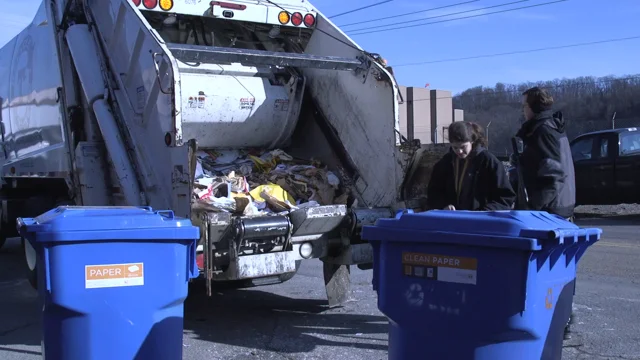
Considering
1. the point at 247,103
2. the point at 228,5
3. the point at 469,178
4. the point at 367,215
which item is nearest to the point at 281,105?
the point at 247,103

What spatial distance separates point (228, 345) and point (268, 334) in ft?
1.30

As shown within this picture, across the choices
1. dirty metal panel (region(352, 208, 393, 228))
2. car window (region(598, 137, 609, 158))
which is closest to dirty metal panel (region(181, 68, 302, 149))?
dirty metal panel (region(352, 208, 393, 228))

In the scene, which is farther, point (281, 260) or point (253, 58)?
point (253, 58)

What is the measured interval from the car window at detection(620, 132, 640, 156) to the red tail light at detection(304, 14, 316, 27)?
26.7ft

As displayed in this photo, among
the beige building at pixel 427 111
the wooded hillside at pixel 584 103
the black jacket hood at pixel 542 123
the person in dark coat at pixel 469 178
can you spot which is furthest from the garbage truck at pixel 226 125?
the beige building at pixel 427 111

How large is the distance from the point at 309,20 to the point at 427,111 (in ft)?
98.4

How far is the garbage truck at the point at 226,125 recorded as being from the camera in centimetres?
512

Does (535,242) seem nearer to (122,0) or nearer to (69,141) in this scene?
(122,0)

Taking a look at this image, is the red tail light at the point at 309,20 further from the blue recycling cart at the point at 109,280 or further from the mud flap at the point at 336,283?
the blue recycling cart at the point at 109,280

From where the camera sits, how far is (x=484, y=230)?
121 inches

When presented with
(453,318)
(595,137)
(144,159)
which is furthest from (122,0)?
(595,137)

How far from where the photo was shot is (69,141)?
6383mm

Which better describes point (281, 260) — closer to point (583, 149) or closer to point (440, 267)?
point (440, 267)

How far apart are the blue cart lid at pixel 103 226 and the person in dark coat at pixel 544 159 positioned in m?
2.14
